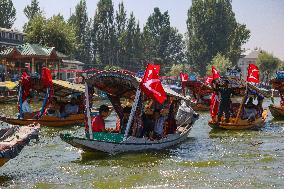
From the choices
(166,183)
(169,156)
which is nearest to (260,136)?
(169,156)

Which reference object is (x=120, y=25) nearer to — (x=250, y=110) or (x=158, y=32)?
(x=158, y=32)

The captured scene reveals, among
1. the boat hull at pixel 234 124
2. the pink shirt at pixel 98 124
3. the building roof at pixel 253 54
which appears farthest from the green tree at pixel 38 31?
the building roof at pixel 253 54

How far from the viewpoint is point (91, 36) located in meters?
93.9

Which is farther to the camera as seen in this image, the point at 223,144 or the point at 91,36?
the point at 91,36

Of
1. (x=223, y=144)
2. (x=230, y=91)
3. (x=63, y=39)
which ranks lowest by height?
(x=223, y=144)

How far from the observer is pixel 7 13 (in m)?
86.8

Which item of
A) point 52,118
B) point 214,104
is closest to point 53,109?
point 52,118

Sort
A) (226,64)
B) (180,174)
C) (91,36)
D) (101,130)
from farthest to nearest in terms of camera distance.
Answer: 1. (91,36)
2. (226,64)
3. (101,130)
4. (180,174)

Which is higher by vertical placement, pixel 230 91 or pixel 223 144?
pixel 230 91

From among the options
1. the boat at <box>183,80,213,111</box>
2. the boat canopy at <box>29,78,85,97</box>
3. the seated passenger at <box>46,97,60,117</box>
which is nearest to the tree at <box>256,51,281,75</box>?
the boat at <box>183,80,213,111</box>

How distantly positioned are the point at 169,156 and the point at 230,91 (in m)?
8.55

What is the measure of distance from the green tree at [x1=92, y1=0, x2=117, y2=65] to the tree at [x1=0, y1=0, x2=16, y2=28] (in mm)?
15172

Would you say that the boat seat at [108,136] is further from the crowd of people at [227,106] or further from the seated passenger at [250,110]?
the seated passenger at [250,110]

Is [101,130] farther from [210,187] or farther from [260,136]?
[260,136]
